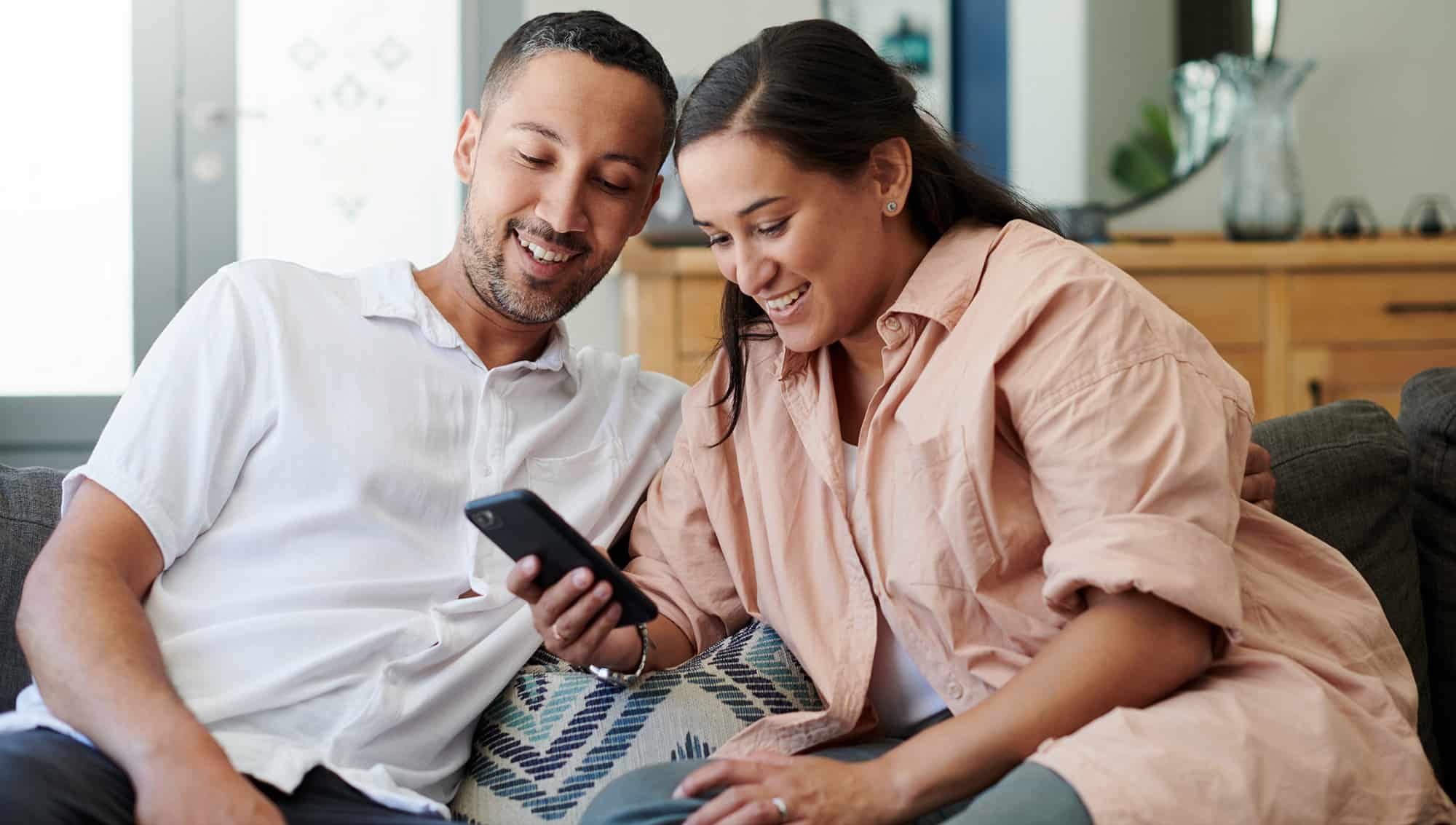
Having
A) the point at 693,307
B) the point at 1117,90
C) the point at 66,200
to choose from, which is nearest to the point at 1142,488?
the point at 693,307

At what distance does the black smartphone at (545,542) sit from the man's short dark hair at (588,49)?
586 mm

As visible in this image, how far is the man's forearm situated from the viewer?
120 centimetres

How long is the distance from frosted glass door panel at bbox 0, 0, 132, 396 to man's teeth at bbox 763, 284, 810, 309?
3.02 m

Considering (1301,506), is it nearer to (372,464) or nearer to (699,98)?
(699,98)

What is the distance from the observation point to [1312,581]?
1324 millimetres

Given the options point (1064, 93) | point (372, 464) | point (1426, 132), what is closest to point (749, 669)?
point (372, 464)

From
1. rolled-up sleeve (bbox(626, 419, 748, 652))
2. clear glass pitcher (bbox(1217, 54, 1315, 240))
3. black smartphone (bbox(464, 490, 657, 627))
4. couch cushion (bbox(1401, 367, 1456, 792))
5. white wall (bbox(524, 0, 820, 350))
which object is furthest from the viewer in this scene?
white wall (bbox(524, 0, 820, 350))

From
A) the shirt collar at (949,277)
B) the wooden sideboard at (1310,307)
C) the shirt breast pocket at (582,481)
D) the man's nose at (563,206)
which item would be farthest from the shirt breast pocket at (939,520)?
the wooden sideboard at (1310,307)

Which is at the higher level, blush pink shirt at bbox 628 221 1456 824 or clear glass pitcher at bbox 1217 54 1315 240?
clear glass pitcher at bbox 1217 54 1315 240

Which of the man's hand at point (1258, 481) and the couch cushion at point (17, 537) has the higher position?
the man's hand at point (1258, 481)

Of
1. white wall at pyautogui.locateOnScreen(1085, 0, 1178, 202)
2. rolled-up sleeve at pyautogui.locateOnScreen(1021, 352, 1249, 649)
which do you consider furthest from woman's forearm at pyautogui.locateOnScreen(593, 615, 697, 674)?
white wall at pyautogui.locateOnScreen(1085, 0, 1178, 202)

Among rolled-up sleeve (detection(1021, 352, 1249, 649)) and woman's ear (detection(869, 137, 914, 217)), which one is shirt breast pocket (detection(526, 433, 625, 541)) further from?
rolled-up sleeve (detection(1021, 352, 1249, 649))

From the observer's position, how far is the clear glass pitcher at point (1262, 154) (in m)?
3.53

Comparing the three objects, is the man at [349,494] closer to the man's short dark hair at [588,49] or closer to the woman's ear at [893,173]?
the man's short dark hair at [588,49]
